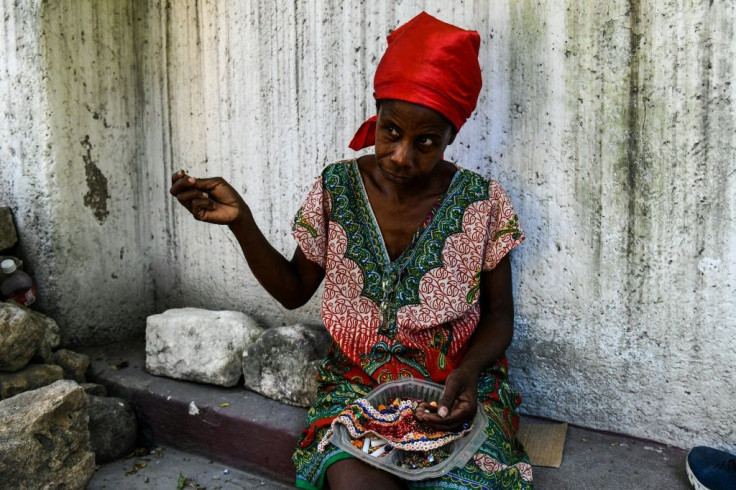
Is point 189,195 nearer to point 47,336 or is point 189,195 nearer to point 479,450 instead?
point 479,450

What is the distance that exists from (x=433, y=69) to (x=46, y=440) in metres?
1.66

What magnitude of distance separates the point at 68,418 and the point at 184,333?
728mm

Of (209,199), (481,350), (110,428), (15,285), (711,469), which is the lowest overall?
(110,428)

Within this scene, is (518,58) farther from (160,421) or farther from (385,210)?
(160,421)

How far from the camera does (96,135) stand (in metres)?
3.33

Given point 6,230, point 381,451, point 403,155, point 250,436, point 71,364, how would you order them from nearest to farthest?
1. point 381,451
2. point 403,155
3. point 250,436
4. point 71,364
5. point 6,230

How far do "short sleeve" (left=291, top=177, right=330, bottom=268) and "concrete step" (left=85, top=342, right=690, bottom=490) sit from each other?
71 cm

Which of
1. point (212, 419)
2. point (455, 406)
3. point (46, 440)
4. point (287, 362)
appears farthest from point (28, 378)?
point (455, 406)

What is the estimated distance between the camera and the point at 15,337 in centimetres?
274

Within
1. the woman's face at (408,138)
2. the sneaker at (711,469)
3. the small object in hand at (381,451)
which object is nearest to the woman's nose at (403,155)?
the woman's face at (408,138)

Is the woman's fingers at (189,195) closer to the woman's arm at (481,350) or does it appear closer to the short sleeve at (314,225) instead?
the short sleeve at (314,225)

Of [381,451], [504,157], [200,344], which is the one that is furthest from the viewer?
[200,344]

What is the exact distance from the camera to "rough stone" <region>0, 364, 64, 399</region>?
2709mm

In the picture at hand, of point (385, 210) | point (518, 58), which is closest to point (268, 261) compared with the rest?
point (385, 210)
